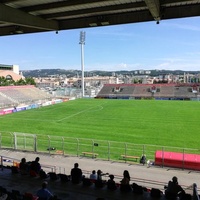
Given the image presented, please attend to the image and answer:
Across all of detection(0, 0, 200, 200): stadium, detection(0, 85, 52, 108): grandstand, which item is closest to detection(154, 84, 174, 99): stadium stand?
detection(0, 85, 52, 108): grandstand

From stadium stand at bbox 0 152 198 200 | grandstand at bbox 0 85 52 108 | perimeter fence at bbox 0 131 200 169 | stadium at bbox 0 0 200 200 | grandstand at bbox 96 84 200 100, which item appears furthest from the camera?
grandstand at bbox 96 84 200 100

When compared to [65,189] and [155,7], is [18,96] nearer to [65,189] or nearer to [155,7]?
[65,189]

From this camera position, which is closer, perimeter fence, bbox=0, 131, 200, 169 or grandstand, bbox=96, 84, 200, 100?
perimeter fence, bbox=0, 131, 200, 169

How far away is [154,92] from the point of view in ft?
236

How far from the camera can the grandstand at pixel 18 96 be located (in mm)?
54263

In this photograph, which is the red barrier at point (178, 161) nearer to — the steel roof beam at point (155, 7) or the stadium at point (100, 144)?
the stadium at point (100, 144)

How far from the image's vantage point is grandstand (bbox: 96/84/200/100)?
6744cm

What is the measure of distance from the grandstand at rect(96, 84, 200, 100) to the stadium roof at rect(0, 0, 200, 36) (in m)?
59.0

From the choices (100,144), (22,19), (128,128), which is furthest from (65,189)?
(128,128)

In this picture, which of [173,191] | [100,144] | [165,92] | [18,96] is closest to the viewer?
[173,191]

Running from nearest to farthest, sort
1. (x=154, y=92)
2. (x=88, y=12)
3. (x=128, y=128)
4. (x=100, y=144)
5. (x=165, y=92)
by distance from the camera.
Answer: (x=88, y=12), (x=100, y=144), (x=128, y=128), (x=165, y=92), (x=154, y=92)

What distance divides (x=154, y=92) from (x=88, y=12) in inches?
2564

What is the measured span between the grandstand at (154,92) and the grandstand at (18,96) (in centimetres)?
1803

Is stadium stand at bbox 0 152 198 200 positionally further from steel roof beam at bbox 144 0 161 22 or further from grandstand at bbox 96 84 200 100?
grandstand at bbox 96 84 200 100
